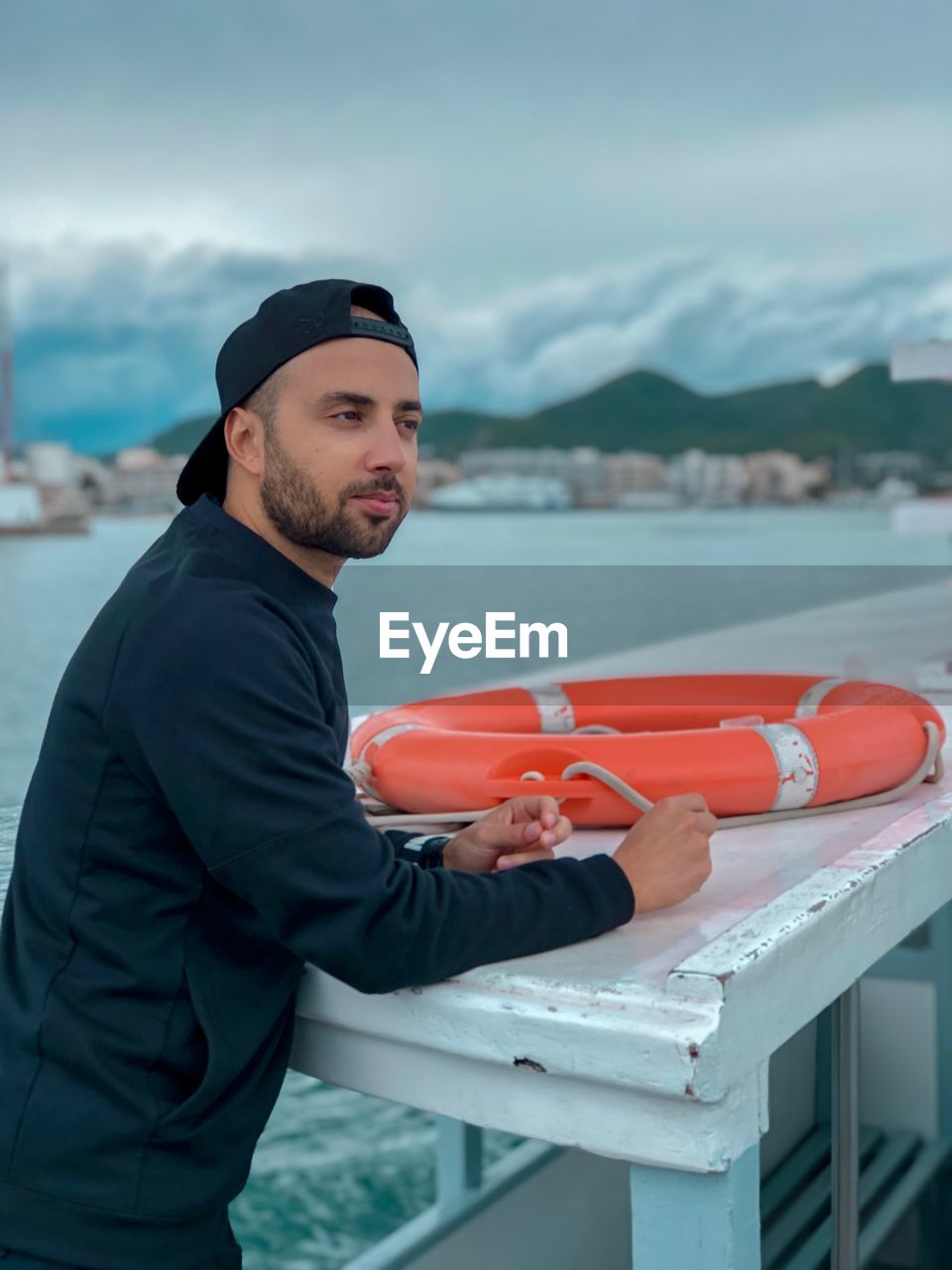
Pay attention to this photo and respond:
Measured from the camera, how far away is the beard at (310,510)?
959 mm

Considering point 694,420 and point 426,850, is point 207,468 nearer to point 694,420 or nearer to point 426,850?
point 426,850

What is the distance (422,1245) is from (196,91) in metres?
51.4

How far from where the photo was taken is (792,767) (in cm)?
118

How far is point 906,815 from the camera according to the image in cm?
121

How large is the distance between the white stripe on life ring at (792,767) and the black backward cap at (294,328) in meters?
0.46

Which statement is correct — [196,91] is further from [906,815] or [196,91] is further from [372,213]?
[906,815]

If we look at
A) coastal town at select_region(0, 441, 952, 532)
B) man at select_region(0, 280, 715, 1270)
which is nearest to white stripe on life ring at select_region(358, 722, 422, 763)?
man at select_region(0, 280, 715, 1270)

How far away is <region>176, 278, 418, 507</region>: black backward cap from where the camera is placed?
3.09ft

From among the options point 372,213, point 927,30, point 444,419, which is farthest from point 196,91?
point 927,30

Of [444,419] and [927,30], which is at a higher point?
[927,30]

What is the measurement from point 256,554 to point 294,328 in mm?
152

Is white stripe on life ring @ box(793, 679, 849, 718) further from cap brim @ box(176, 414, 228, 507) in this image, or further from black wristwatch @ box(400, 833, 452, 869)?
cap brim @ box(176, 414, 228, 507)

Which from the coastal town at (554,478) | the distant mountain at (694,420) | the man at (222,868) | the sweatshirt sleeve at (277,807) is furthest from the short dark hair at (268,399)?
the distant mountain at (694,420)

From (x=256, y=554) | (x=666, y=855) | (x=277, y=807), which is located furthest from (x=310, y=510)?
(x=666, y=855)
